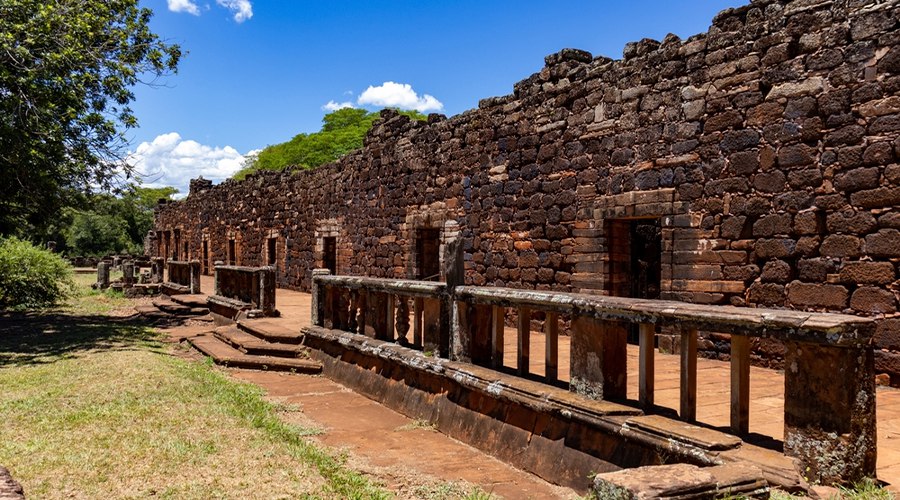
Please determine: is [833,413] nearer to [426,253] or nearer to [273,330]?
[273,330]

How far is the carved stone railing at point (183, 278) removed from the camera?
61.3ft

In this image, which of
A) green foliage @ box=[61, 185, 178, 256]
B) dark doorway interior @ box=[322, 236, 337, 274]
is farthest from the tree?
green foliage @ box=[61, 185, 178, 256]

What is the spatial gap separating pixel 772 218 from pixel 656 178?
174 centimetres

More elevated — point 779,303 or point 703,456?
point 779,303

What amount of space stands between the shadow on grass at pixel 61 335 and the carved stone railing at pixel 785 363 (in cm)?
804

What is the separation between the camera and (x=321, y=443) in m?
5.95

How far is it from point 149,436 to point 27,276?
1529 centimetres

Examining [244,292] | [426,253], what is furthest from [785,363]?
[244,292]

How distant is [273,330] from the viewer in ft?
35.4

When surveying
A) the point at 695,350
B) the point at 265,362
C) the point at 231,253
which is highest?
the point at 231,253

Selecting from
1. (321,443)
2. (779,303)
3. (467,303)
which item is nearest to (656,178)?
(779,303)

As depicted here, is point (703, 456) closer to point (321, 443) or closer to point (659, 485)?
point (659, 485)

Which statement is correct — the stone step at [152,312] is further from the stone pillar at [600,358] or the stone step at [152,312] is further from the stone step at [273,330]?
the stone pillar at [600,358]

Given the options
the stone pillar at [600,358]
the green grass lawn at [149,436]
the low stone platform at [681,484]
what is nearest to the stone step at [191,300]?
the green grass lawn at [149,436]
